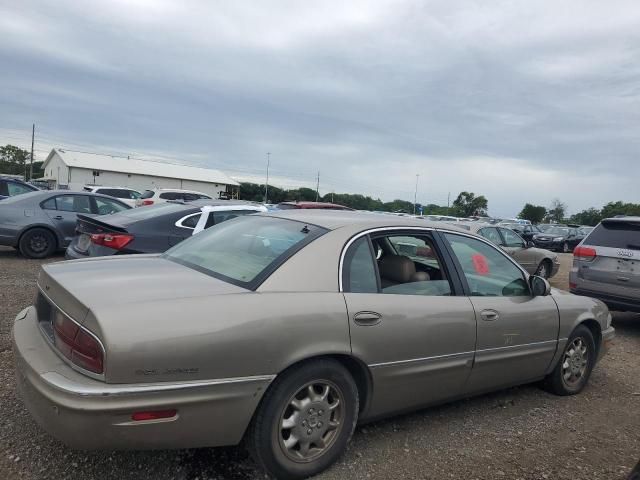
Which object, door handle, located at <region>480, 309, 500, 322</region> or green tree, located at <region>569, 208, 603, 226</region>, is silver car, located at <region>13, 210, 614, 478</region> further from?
green tree, located at <region>569, 208, 603, 226</region>

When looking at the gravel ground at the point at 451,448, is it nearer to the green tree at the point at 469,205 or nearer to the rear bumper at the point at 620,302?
the rear bumper at the point at 620,302

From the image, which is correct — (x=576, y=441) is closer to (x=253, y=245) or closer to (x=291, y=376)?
(x=291, y=376)

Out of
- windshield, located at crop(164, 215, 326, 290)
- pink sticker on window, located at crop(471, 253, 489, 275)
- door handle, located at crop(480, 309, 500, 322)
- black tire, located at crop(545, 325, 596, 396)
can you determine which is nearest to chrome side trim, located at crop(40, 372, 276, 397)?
windshield, located at crop(164, 215, 326, 290)

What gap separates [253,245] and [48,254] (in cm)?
797

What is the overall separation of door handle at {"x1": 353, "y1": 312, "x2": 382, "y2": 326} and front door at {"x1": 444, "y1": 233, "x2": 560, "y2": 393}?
0.95m

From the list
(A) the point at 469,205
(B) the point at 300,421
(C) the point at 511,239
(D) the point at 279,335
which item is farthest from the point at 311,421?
(A) the point at 469,205

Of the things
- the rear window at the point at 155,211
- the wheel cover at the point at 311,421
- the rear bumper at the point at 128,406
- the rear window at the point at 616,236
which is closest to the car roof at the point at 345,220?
→ the wheel cover at the point at 311,421

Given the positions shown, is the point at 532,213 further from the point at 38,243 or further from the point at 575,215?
the point at 38,243

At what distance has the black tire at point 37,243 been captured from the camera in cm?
948

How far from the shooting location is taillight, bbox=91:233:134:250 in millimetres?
6066

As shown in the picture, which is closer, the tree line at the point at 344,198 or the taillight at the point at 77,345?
the taillight at the point at 77,345

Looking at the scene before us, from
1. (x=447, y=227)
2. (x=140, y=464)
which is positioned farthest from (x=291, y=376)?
(x=447, y=227)

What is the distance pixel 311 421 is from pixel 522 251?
10852 mm

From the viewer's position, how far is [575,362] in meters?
4.57
